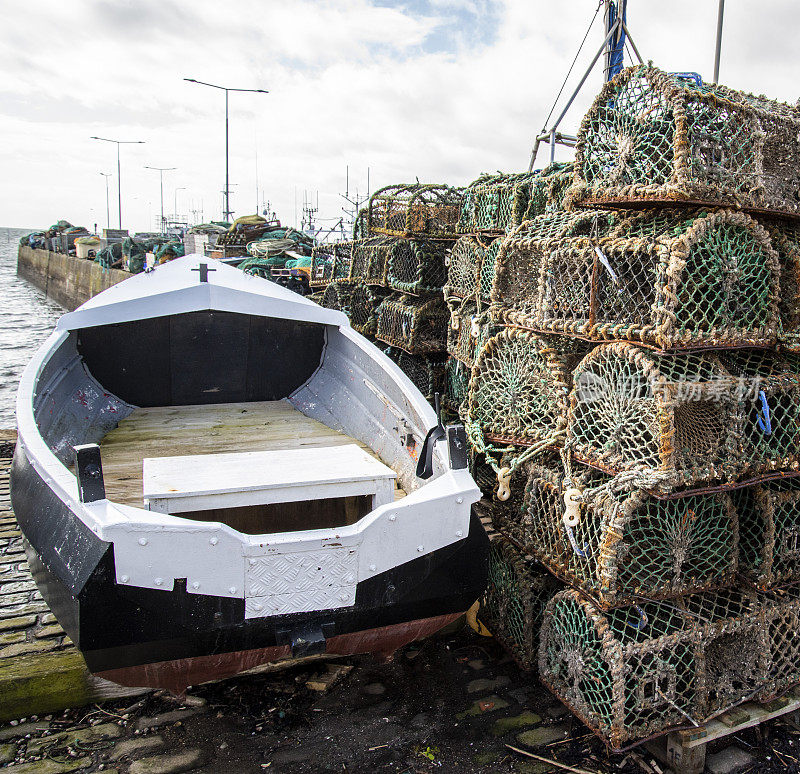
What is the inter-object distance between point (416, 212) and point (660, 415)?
14.6 feet

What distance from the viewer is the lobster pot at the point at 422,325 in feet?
20.8

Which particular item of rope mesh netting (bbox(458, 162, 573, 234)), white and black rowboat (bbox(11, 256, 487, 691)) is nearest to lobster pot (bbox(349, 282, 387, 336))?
rope mesh netting (bbox(458, 162, 573, 234))

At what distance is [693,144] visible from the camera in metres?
2.89

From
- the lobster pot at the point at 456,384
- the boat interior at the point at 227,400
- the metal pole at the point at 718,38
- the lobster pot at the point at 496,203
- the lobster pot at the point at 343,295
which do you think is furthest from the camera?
the lobster pot at the point at 343,295

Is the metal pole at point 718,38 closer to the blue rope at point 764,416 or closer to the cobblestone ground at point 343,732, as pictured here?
the blue rope at point 764,416

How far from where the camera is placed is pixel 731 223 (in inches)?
114

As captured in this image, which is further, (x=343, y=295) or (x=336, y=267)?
(x=336, y=267)

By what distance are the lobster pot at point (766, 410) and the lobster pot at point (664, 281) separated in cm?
19

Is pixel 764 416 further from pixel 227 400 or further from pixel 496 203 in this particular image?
pixel 227 400

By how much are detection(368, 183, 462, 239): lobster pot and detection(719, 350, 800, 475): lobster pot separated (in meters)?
3.48

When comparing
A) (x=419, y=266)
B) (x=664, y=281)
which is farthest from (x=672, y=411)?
(x=419, y=266)

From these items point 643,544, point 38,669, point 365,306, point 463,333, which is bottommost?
point 38,669

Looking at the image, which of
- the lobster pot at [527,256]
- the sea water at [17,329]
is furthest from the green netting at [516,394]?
the sea water at [17,329]

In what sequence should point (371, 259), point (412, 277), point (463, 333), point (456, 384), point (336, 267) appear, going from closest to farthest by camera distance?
point (463, 333), point (456, 384), point (412, 277), point (371, 259), point (336, 267)
